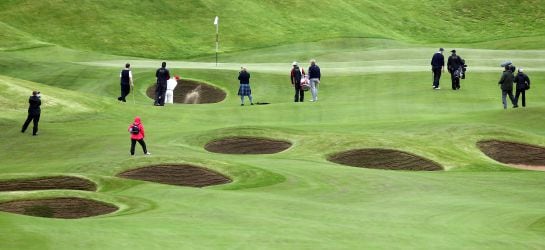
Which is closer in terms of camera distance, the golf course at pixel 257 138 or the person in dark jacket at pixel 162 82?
the golf course at pixel 257 138

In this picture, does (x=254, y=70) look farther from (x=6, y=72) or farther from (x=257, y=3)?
(x=257, y=3)

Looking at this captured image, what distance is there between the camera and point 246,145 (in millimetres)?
44500

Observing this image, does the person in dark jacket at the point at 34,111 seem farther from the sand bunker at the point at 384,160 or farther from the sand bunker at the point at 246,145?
the sand bunker at the point at 384,160

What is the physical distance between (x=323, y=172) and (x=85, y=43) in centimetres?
5890

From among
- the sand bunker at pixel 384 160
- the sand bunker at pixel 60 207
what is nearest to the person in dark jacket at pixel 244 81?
the sand bunker at pixel 384 160

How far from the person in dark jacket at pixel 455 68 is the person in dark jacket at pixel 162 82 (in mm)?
16743

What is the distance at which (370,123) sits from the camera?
167 feet

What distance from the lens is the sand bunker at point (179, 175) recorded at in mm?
36188

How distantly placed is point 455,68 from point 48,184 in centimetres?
3529

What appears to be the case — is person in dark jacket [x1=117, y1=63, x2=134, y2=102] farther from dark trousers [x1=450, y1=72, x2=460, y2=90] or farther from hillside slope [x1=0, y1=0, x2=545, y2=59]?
hillside slope [x1=0, y1=0, x2=545, y2=59]

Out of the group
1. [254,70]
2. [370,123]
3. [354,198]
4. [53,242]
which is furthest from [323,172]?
[254,70]

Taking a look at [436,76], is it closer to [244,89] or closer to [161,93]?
[244,89]

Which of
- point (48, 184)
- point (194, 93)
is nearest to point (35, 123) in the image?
point (48, 184)

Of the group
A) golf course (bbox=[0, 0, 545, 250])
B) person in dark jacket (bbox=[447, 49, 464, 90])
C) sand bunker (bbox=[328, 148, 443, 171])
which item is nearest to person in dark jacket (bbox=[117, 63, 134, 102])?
golf course (bbox=[0, 0, 545, 250])
